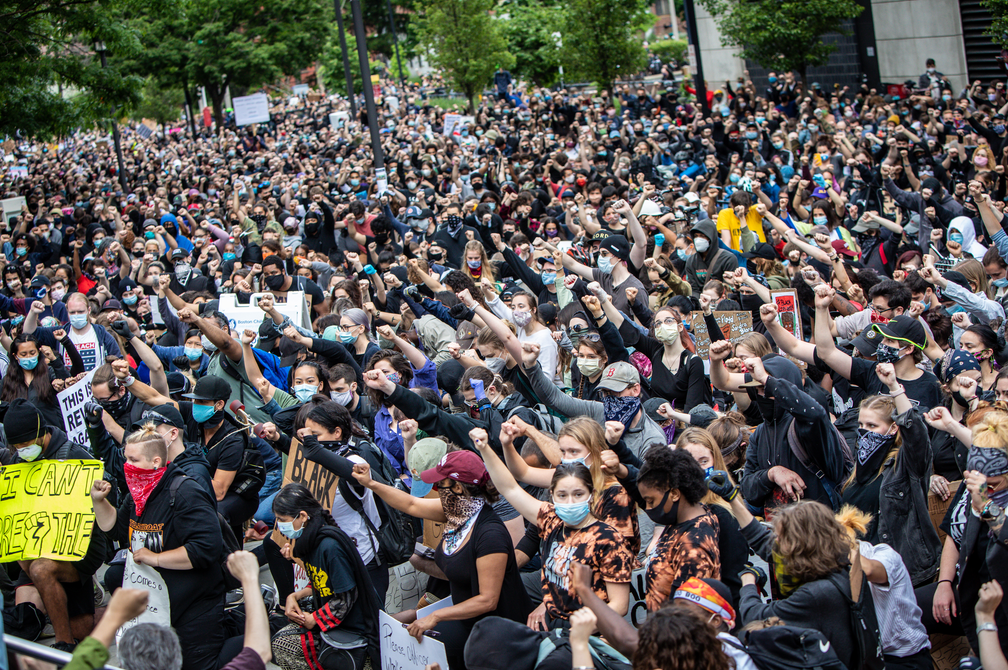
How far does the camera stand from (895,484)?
462cm

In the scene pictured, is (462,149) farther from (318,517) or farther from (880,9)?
(318,517)

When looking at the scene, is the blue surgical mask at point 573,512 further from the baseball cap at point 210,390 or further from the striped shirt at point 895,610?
the baseball cap at point 210,390

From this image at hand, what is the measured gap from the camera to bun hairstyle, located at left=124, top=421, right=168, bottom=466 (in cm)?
496

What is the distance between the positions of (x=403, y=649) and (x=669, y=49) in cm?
5263

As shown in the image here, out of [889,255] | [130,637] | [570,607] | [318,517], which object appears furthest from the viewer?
[889,255]

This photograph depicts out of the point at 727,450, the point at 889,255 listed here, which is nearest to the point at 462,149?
the point at 889,255

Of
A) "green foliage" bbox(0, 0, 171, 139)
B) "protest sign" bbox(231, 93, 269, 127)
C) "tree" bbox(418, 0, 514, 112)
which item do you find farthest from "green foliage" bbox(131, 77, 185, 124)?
"green foliage" bbox(0, 0, 171, 139)

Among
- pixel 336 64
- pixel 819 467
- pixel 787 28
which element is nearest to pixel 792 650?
pixel 819 467

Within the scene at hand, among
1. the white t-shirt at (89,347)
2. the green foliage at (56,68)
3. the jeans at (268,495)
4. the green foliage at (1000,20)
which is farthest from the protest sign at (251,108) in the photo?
the jeans at (268,495)

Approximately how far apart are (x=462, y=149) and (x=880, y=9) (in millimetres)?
12601

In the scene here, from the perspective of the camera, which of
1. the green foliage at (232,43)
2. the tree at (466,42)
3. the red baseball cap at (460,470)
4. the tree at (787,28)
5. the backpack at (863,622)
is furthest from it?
the green foliage at (232,43)

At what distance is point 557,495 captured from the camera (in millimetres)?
4215

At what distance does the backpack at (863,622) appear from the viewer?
3.65 m

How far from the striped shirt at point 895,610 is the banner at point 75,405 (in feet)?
18.8
